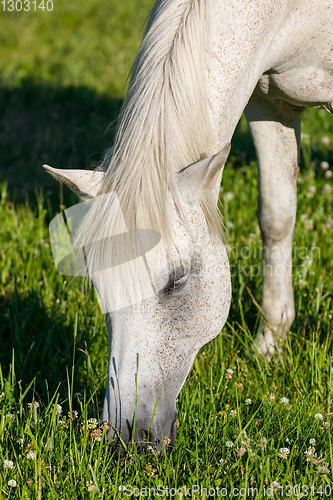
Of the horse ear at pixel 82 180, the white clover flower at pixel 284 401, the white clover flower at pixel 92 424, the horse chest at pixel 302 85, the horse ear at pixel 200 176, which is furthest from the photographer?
the horse chest at pixel 302 85

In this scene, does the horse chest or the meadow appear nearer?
the meadow

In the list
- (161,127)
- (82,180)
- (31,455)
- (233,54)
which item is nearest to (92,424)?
(31,455)

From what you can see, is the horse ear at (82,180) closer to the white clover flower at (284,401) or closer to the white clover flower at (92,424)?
the white clover flower at (92,424)

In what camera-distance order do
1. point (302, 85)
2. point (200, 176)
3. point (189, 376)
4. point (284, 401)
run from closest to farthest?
point (200, 176)
point (284, 401)
point (302, 85)
point (189, 376)

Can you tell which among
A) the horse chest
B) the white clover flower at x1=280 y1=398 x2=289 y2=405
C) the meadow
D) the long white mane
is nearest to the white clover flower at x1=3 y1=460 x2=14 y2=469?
the meadow

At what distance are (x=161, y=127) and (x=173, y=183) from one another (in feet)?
0.69

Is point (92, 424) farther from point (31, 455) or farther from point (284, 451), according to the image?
point (284, 451)

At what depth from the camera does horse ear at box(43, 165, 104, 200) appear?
1.90m

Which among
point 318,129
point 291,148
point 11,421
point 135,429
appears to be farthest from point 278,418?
point 318,129

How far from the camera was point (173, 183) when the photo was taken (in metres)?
1.84

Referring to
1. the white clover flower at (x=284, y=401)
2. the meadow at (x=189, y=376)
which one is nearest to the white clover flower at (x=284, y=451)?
the meadow at (x=189, y=376)

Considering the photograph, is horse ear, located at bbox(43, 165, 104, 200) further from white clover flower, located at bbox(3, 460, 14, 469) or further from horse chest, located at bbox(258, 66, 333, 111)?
horse chest, located at bbox(258, 66, 333, 111)

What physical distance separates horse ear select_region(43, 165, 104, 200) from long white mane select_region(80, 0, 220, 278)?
0.11 ft

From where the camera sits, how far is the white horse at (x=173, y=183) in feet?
6.04
